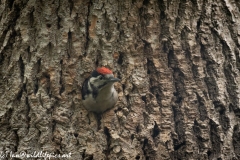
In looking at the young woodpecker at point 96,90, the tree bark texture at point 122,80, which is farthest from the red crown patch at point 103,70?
the tree bark texture at point 122,80

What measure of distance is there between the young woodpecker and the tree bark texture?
0.18ft

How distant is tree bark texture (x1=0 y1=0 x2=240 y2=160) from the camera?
3305 mm

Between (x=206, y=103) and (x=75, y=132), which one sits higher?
(x=206, y=103)

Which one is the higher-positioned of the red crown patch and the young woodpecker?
the red crown patch

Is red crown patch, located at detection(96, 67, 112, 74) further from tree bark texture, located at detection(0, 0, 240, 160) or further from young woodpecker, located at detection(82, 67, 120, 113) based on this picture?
tree bark texture, located at detection(0, 0, 240, 160)

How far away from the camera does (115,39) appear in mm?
3402

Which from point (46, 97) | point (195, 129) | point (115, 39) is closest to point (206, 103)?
point (195, 129)

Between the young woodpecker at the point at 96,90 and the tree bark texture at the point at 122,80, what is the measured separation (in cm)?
5

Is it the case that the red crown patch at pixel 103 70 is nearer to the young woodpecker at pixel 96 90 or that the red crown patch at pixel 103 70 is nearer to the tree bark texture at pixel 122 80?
the young woodpecker at pixel 96 90

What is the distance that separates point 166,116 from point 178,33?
743 mm

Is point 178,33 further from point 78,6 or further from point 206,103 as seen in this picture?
point 78,6

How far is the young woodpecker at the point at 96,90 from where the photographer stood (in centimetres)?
333

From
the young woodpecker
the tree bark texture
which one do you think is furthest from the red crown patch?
the tree bark texture

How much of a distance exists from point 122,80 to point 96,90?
25 centimetres
